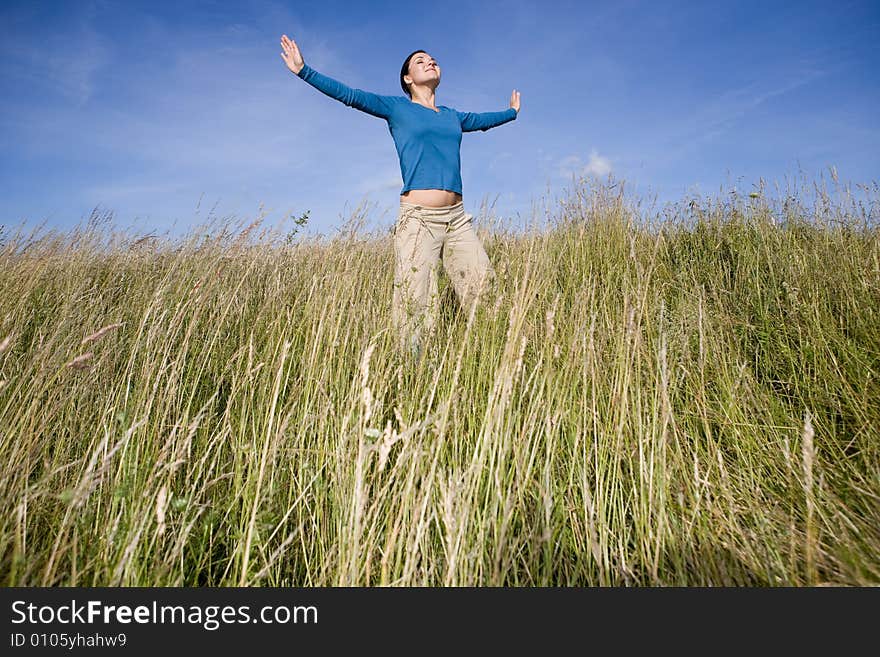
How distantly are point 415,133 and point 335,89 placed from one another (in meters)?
0.64

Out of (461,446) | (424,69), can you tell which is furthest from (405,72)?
(461,446)

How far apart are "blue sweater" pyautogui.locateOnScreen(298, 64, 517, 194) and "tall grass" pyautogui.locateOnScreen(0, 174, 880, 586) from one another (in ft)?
3.19

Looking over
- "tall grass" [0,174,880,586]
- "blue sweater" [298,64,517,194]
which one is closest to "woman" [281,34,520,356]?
"blue sweater" [298,64,517,194]

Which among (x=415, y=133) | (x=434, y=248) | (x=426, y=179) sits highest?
(x=415, y=133)

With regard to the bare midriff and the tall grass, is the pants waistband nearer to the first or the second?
the bare midriff

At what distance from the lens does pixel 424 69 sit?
145 inches

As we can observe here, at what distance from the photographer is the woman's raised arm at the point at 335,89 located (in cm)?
328

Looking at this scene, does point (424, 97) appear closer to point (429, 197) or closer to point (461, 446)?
point (429, 197)

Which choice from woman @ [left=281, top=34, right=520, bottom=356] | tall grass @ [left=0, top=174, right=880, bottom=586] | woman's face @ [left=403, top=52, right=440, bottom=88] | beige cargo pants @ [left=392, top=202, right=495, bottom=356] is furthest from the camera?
woman's face @ [left=403, top=52, right=440, bottom=88]

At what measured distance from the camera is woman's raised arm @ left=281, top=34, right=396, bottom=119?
3.28 metres

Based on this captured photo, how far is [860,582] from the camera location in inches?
47.0

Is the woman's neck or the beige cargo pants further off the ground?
the woman's neck

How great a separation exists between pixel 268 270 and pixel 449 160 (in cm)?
195

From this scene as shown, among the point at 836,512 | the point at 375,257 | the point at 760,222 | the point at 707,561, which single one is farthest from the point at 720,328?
the point at 375,257
